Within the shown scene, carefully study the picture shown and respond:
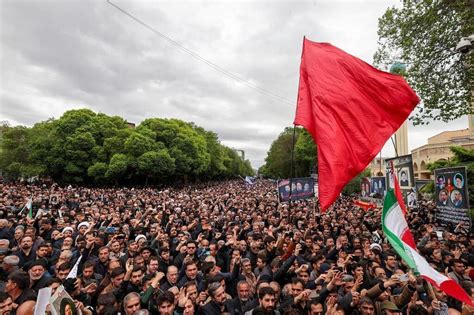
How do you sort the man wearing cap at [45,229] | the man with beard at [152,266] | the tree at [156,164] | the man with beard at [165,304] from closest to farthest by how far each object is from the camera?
the man with beard at [165,304] → the man with beard at [152,266] → the man wearing cap at [45,229] → the tree at [156,164]

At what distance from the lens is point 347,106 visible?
496 cm

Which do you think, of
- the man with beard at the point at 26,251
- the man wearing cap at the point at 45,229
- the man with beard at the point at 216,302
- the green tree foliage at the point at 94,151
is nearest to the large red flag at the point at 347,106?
the man with beard at the point at 216,302

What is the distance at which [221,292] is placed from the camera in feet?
12.9

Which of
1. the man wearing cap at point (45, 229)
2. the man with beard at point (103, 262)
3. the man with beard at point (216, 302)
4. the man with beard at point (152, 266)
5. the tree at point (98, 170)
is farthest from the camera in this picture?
the tree at point (98, 170)

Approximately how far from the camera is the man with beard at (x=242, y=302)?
13.1 feet

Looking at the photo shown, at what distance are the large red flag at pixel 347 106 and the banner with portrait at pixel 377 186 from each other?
11.4m

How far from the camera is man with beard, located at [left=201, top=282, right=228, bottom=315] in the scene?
3846 mm

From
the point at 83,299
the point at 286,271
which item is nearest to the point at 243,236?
the point at 286,271

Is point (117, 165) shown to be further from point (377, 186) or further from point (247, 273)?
point (247, 273)

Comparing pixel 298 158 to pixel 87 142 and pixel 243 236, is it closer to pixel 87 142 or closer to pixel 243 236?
pixel 87 142

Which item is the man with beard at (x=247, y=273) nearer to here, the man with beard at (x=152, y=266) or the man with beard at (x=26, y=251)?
the man with beard at (x=152, y=266)

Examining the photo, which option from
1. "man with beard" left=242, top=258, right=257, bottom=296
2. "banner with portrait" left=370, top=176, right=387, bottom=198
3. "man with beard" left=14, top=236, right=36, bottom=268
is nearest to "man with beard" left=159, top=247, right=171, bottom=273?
"man with beard" left=242, top=258, right=257, bottom=296

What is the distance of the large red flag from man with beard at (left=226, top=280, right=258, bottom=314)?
2.04 metres

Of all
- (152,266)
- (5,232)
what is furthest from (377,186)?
(5,232)
